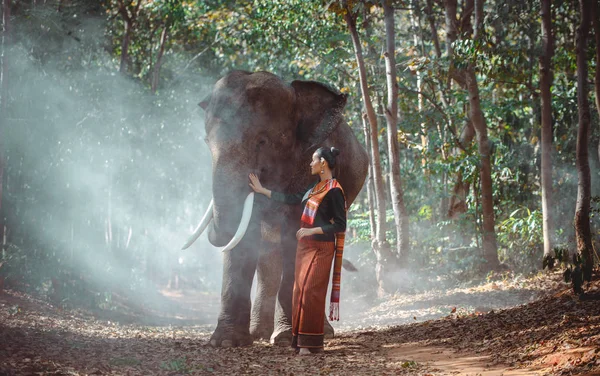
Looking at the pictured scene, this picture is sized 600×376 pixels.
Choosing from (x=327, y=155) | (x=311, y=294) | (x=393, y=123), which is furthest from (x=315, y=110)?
(x=393, y=123)

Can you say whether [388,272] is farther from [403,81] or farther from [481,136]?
[403,81]

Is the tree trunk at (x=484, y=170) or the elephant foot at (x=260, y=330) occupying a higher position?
the tree trunk at (x=484, y=170)

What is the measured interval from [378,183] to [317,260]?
22.7 ft

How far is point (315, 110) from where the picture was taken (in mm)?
8164

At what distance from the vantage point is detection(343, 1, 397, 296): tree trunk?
12828mm

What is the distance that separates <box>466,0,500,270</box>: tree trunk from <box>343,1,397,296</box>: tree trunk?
1.75 metres

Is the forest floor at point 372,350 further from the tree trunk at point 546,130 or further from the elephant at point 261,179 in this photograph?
the tree trunk at point 546,130

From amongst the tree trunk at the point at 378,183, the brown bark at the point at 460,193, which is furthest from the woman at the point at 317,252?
the brown bark at the point at 460,193

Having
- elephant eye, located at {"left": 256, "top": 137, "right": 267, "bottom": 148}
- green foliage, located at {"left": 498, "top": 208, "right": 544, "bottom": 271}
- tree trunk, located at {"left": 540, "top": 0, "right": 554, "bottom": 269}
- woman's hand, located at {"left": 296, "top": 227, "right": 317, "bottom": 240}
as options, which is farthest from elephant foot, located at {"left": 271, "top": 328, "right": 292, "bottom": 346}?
green foliage, located at {"left": 498, "top": 208, "right": 544, "bottom": 271}

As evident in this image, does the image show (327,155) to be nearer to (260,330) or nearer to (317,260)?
(317,260)

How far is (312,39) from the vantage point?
16.4 metres

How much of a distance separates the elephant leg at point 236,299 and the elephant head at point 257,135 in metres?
0.34

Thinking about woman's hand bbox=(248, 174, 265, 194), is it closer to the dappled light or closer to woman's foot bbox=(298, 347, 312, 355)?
the dappled light

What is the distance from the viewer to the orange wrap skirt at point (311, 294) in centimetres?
643
